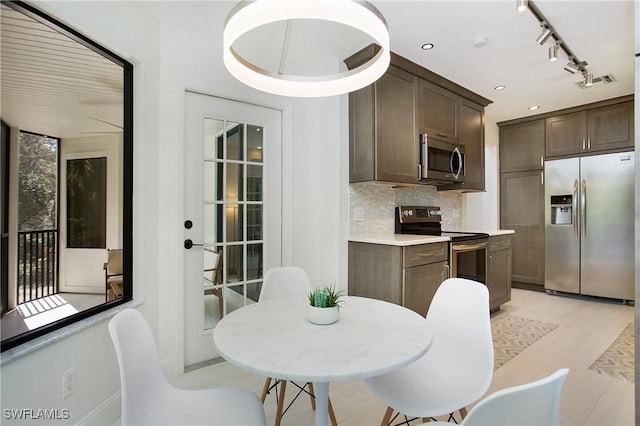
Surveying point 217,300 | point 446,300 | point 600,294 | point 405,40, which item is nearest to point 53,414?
point 217,300

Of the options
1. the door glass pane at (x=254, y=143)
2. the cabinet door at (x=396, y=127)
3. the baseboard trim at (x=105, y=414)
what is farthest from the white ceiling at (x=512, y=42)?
the baseboard trim at (x=105, y=414)

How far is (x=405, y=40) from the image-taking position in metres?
2.57

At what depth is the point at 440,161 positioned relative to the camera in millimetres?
3287

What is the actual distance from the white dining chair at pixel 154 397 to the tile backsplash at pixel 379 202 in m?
1.91

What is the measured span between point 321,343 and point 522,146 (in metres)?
4.93

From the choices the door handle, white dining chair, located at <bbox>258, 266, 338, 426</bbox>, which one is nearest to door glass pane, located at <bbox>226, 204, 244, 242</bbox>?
the door handle

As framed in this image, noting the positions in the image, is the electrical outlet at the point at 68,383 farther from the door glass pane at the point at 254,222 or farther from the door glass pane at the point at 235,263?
the door glass pane at the point at 254,222

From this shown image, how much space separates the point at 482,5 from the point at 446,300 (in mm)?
1938

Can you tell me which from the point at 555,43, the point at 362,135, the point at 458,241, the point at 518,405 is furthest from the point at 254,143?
the point at 555,43

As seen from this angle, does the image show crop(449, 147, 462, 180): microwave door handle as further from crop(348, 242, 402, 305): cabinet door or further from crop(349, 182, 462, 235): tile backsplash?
crop(348, 242, 402, 305): cabinet door

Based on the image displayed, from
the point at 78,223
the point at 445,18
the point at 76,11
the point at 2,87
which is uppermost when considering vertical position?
the point at 445,18

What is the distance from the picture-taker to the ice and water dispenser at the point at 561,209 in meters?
4.29

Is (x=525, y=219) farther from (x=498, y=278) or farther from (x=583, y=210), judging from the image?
(x=498, y=278)

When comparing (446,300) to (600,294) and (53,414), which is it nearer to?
(53,414)
